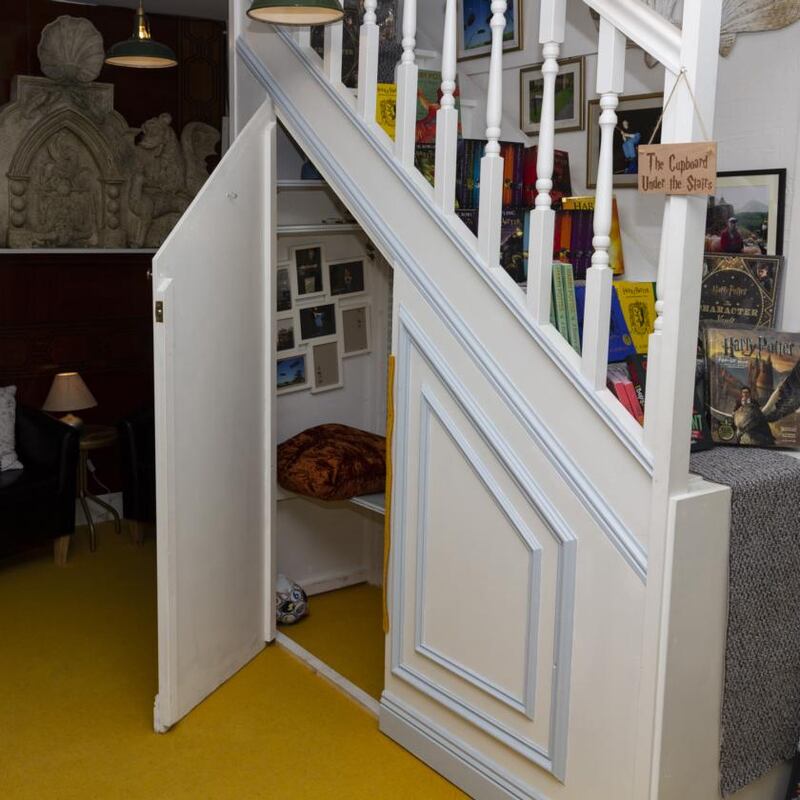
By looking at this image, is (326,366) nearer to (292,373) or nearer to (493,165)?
(292,373)

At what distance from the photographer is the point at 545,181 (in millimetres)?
2459

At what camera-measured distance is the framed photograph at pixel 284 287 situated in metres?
4.12

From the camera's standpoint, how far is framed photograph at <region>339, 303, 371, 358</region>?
4.37 m

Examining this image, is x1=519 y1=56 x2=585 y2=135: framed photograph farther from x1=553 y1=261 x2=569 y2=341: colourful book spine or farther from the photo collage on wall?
the photo collage on wall

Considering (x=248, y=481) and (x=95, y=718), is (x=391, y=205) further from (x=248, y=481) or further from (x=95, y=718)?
(x=95, y=718)

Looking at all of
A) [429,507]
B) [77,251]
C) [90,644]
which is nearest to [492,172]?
[429,507]

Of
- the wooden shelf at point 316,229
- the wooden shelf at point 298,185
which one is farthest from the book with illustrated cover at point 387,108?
the wooden shelf at point 316,229

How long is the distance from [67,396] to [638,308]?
3.39 meters

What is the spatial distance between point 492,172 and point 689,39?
2.16ft

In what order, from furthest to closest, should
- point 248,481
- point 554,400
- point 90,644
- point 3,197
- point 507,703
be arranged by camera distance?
point 3,197 → point 90,644 → point 248,481 → point 507,703 → point 554,400

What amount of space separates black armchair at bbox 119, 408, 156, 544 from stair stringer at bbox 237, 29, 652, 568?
7.11 ft

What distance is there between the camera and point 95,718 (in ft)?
11.0

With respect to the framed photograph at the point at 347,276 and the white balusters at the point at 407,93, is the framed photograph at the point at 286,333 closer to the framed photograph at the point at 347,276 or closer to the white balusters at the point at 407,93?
the framed photograph at the point at 347,276

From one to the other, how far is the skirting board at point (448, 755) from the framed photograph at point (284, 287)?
1663mm
